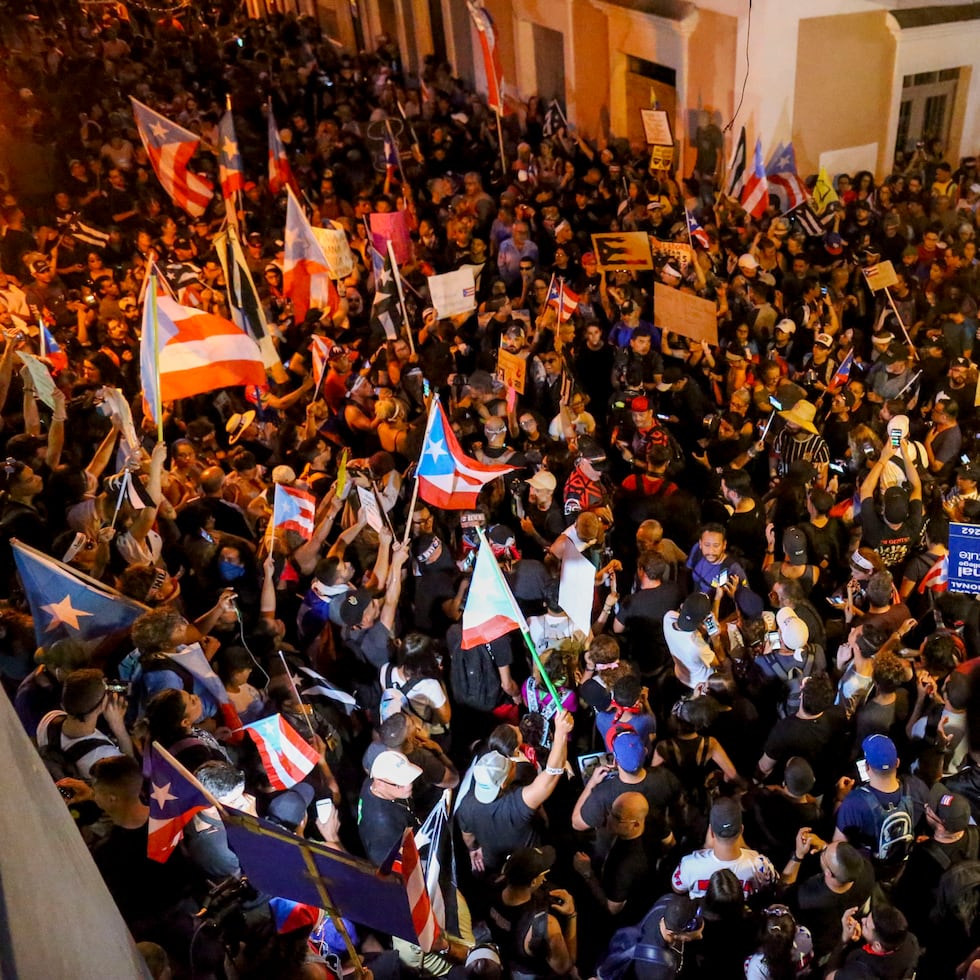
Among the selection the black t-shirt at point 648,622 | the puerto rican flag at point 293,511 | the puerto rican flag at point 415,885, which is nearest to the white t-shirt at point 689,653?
the black t-shirt at point 648,622

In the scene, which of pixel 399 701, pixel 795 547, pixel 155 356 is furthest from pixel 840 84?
pixel 399 701

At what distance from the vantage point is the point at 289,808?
182 inches

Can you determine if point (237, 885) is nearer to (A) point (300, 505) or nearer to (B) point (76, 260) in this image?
(A) point (300, 505)

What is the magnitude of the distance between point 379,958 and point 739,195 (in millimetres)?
11653

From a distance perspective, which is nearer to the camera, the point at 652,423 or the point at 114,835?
the point at 114,835

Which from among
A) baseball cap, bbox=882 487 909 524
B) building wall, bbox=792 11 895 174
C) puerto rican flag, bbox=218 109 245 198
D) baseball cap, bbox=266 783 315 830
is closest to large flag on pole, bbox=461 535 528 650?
baseball cap, bbox=266 783 315 830

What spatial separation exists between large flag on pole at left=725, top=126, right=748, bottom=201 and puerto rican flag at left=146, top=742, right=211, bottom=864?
11.2 m

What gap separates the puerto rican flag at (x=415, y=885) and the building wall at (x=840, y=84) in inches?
524

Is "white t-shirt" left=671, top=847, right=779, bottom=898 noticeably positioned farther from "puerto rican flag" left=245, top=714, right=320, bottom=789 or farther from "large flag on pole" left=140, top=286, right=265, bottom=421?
"large flag on pole" left=140, top=286, right=265, bottom=421

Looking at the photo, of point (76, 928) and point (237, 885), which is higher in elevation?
point (76, 928)

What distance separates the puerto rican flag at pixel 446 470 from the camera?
629 cm

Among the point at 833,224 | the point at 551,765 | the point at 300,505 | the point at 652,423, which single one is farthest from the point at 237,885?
the point at 833,224

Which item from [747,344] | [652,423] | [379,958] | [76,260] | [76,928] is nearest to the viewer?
[76,928]

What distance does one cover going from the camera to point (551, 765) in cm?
444
